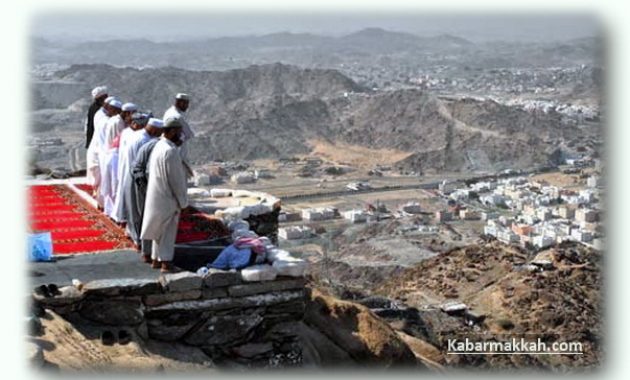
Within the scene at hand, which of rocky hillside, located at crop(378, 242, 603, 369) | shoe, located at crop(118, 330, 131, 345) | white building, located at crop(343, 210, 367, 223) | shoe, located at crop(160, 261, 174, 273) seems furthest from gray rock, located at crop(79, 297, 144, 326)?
white building, located at crop(343, 210, 367, 223)

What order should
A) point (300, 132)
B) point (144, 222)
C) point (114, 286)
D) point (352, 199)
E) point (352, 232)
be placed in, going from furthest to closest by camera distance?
1. point (300, 132)
2. point (352, 199)
3. point (352, 232)
4. point (144, 222)
5. point (114, 286)

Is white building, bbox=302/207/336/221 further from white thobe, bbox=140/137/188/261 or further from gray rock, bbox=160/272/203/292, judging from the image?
gray rock, bbox=160/272/203/292

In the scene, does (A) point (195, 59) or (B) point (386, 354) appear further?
(A) point (195, 59)

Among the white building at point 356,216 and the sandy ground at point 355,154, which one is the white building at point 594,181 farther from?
the sandy ground at point 355,154

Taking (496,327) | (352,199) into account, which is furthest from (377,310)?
(352,199)

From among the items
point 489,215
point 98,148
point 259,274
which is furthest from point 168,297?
point 489,215

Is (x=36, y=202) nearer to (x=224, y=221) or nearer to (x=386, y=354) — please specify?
(x=224, y=221)

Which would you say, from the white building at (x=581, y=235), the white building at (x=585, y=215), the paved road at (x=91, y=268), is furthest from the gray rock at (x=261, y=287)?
the white building at (x=585, y=215)
